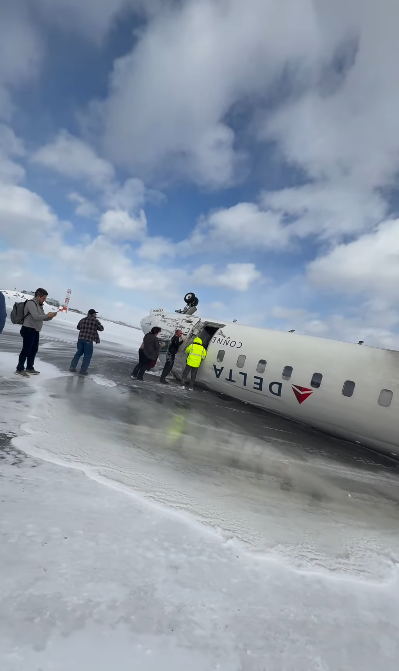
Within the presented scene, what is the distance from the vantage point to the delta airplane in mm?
8234

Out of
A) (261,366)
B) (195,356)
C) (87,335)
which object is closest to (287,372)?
(261,366)

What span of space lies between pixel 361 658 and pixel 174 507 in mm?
1805

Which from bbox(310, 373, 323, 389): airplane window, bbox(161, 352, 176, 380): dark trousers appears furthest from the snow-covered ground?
bbox(310, 373, 323, 389): airplane window

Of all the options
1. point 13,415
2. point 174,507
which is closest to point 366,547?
point 174,507

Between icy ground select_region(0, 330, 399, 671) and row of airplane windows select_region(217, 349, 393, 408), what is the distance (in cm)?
317

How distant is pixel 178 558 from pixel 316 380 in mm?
7420

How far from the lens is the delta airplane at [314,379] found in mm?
8234

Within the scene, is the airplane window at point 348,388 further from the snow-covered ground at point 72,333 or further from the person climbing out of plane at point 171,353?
the snow-covered ground at point 72,333

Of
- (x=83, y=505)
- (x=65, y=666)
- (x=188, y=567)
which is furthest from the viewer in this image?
(x=83, y=505)

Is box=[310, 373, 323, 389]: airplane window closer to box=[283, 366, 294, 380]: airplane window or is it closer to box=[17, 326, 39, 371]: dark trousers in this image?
box=[283, 366, 294, 380]: airplane window

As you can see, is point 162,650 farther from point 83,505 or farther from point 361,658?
point 83,505

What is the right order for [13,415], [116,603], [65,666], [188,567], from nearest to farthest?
[65,666], [116,603], [188,567], [13,415]

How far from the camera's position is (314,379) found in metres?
9.16

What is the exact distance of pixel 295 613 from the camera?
2264mm
